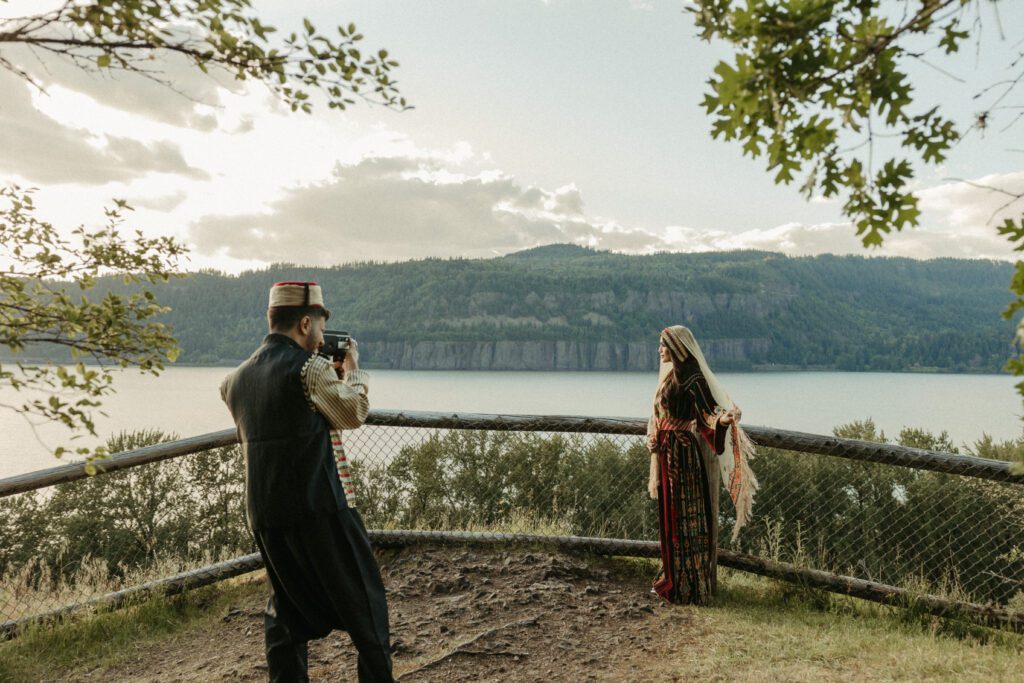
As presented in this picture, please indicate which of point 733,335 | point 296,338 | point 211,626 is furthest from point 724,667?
point 733,335

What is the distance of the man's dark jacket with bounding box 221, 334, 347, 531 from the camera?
113 inches

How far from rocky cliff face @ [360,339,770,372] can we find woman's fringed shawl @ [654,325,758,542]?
12461 centimetres

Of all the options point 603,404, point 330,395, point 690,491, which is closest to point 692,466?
point 690,491

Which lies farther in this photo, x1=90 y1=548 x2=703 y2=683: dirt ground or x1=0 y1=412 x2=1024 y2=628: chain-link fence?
x1=0 y1=412 x2=1024 y2=628: chain-link fence

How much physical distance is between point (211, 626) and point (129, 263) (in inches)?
117

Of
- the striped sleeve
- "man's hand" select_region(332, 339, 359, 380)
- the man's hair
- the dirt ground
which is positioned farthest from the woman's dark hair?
the man's hair

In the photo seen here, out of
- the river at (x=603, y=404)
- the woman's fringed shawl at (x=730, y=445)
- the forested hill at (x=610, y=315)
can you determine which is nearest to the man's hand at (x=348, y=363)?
the woman's fringed shawl at (x=730, y=445)

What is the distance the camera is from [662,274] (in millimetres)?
170625

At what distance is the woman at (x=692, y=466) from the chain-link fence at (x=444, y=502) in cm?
42

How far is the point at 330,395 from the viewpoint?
2.86 meters

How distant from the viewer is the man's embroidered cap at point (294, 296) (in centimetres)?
305

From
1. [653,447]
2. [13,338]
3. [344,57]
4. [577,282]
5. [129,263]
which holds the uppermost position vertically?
[577,282]

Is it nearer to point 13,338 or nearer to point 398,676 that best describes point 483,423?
point 398,676

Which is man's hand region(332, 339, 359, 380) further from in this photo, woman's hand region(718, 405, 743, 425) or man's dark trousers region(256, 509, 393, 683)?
woman's hand region(718, 405, 743, 425)
